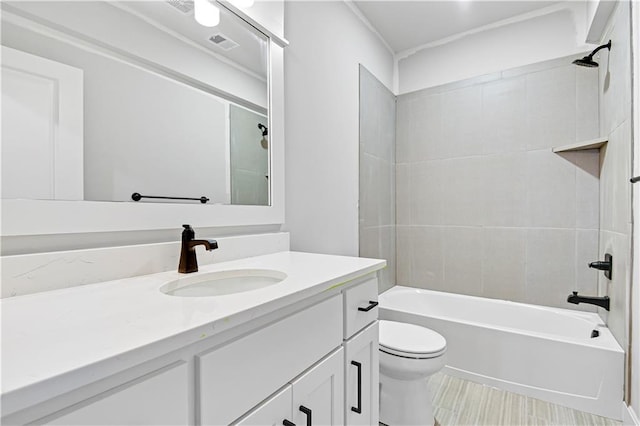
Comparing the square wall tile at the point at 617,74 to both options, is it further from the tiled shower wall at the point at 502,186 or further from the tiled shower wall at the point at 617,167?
the tiled shower wall at the point at 502,186

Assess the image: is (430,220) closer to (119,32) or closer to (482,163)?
(482,163)

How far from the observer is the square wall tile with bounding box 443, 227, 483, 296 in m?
2.60

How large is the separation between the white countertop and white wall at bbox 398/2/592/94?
8.12 ft

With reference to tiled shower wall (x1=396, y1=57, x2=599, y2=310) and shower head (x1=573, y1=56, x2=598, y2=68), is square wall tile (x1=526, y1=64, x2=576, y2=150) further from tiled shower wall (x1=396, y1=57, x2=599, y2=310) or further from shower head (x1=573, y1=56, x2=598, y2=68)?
shower head (x1=573, y1=56, x2=598, y2=68)

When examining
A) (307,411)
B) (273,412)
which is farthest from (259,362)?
(307,411)

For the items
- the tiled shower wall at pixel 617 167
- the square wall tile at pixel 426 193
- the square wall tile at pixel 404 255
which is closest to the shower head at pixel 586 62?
the tiled shower wall at pixel 617 167

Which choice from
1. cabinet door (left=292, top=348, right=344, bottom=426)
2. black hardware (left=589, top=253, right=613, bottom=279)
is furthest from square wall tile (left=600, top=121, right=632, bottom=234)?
cabinet door (left=292, top=348, right=344, bottom=426)

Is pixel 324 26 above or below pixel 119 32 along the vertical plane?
above

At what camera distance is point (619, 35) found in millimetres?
1730

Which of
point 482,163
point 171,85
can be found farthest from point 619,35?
point 171,85

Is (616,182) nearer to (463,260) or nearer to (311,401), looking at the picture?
(463,260)

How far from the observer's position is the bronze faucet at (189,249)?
40.9 inches

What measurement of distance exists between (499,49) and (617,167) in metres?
1.30

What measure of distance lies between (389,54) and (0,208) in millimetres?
2886
